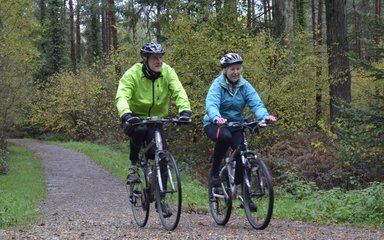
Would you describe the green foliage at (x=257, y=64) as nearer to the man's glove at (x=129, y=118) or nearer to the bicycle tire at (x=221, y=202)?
the bicycle tire at (x=221, y=202)

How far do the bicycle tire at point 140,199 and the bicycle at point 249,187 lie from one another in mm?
946

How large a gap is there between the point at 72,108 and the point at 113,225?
28627 mm

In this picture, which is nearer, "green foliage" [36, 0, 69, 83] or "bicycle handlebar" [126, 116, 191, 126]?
"bicycle handlebar" [126, 116, 191, 126]

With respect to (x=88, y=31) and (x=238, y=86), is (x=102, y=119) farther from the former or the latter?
(x=88, y=31)

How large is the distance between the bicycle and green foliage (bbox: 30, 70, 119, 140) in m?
21.8

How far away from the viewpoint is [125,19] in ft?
92.9

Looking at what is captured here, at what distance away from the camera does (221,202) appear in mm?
6992

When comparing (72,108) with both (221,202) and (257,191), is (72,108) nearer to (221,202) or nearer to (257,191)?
(221,202)

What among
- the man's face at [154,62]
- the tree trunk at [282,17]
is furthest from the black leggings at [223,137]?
the tree trunk at [282,17]

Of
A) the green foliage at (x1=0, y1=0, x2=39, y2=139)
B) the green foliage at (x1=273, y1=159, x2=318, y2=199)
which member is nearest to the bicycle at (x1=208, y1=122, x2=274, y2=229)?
the green foliage at (x1=273, y1=159, x2=318, y2=199)

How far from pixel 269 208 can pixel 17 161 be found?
1898 cm

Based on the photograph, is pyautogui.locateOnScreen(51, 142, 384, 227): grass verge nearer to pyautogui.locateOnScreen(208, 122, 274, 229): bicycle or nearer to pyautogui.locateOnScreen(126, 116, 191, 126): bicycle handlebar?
pyautogui.locateOnScreen(208, 122, 274, 229): bicycle

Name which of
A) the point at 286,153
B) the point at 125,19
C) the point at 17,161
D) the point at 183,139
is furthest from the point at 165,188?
the point at 125,19

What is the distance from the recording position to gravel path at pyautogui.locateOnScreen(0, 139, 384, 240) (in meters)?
6.02
